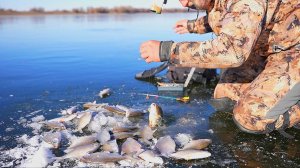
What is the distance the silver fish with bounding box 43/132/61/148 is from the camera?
10.6 ft

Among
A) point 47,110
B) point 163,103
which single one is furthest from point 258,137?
point 47,110

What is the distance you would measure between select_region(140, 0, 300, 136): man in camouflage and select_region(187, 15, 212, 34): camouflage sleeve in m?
A: 1.06

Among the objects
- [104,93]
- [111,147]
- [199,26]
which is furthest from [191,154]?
[199,26]

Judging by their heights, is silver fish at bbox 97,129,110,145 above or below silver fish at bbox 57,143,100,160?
above

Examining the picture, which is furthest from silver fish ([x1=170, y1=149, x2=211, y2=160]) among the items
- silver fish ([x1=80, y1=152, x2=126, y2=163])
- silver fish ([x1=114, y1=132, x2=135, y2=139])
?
silver fish ([x1=114, y1=132, x2=135, y2=139])

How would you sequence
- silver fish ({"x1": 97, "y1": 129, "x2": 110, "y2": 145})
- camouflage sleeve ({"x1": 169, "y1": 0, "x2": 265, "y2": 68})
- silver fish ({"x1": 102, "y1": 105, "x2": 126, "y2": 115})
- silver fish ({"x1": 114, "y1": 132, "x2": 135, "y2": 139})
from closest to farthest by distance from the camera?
camouflage sleeve ({"x1": 169, "y1": 0, "x2": 265, "y2": 68}) < silver fish ({"x1": 97, "y1": 129, "x2": 110, "y2": 145}) < silver fish ({"x1": 114, "y1": 132, "x2": 135, "y2": 139}) < silver fish ({"x1": 102, "y1": 105, "x2": 126, "y2": 115})

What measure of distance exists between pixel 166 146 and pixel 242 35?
4.13ft

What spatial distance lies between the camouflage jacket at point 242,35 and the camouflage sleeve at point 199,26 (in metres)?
1.03

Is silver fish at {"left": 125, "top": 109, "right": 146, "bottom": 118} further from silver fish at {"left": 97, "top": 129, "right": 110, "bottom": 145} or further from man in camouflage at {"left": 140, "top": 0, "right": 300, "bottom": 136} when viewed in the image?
man in camouflage at {"left": 140, "top": 0, "right": 300, "bottom": 136}

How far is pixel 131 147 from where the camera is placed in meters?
3.14

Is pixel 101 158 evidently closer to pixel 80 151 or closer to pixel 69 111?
pixel 80 151

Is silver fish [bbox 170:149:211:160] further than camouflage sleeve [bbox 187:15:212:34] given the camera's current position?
No

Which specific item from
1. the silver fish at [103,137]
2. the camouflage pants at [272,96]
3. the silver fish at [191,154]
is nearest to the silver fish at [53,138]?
the silver fish at [103,137]

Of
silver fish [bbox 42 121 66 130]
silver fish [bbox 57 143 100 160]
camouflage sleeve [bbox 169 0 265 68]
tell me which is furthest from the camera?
silver fish [bbox 42 121 66 130]
